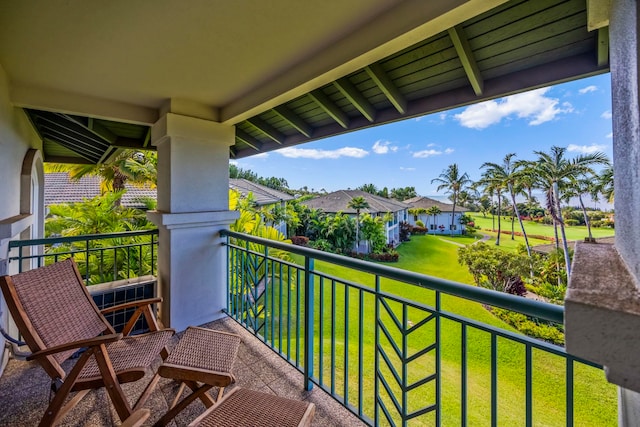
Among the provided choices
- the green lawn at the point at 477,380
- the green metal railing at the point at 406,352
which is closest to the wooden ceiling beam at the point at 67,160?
the green metal railing at the point at 406,352

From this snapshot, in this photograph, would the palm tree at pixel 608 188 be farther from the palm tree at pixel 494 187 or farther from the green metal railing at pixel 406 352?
the palm tree at pixel 494 187

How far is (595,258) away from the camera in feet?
3.02

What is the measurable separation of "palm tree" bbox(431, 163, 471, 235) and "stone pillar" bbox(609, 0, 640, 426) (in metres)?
35.6

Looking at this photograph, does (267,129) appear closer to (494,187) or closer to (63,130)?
(63,130)

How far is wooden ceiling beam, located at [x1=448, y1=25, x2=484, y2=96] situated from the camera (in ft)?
5.81

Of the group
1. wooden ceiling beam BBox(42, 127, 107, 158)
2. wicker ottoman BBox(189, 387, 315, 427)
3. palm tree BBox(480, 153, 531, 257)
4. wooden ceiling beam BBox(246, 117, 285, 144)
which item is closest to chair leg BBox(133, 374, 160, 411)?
wicker ottoman BBox(189, 387, 315, 427)

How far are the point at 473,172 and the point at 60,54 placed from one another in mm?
38724

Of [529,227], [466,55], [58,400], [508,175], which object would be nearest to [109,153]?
[58,400]

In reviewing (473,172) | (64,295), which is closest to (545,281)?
(64,295)

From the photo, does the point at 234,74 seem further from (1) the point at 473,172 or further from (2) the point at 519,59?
(1) the point at 473,172

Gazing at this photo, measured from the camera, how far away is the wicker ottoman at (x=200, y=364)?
1653mm

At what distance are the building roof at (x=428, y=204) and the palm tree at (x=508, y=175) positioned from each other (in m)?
11.1

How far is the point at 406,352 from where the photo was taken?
152cm

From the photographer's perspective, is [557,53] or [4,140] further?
[4,140]
